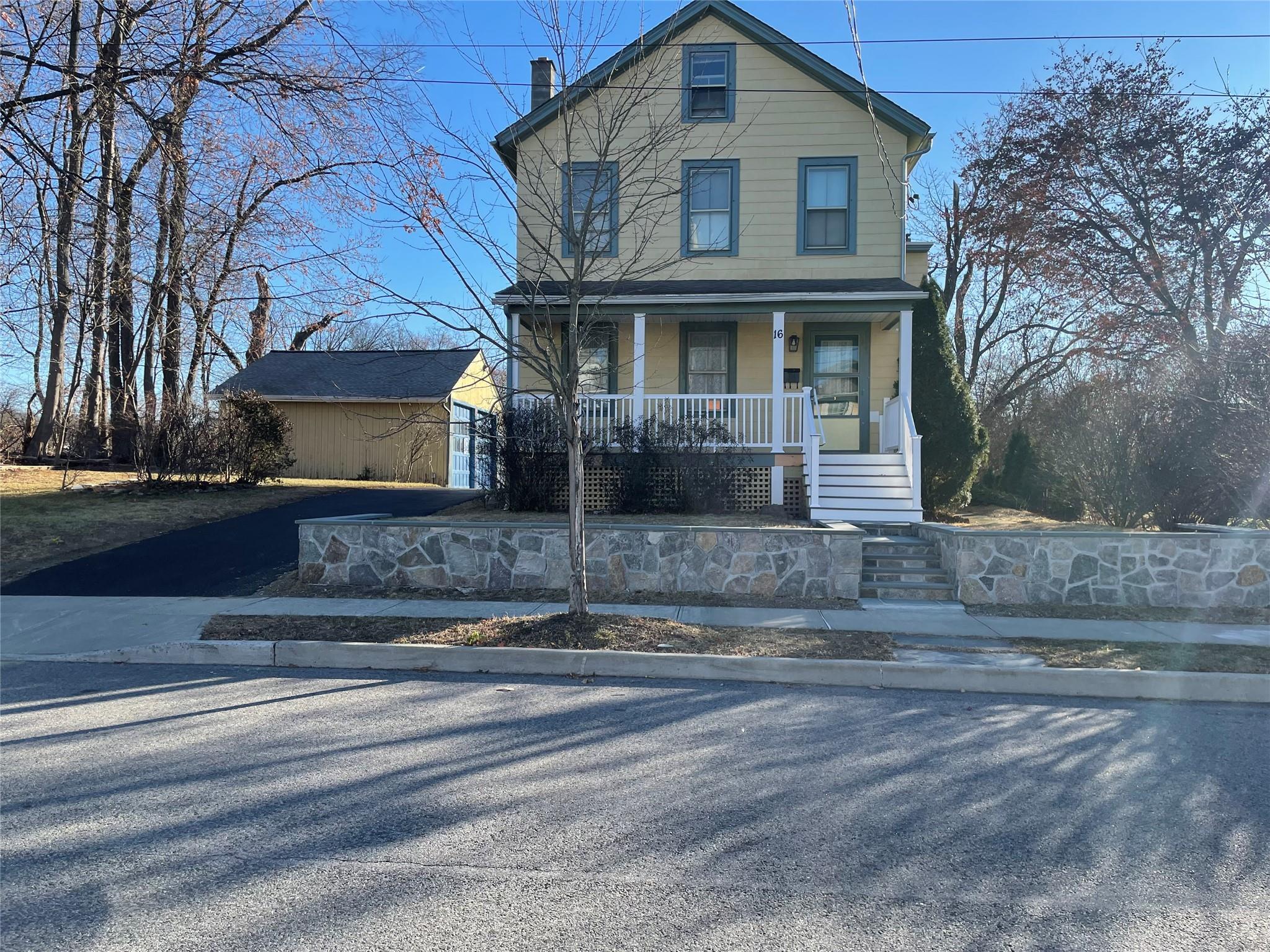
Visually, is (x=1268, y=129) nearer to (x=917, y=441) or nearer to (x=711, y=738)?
(x=917, y=441)

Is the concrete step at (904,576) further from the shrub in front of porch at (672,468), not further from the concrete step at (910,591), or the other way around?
the shrub in front of porch at (672,468)

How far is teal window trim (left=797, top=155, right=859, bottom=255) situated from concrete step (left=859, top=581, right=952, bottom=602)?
24.2 feet

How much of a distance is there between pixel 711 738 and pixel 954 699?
2.19 meters

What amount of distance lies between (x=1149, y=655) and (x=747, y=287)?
357 inches

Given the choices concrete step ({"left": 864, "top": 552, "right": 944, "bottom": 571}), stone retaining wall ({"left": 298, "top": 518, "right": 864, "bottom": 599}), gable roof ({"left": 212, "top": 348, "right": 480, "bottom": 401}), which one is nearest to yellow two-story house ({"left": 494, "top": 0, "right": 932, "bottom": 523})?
concrete step ({"left": 864, "top": 552, "right": 944, "bottom": 571})

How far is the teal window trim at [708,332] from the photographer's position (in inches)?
614

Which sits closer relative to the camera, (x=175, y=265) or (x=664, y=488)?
(x=664, y=488)

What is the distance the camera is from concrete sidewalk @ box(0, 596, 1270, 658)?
26.3 feet

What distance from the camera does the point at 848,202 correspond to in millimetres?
15203

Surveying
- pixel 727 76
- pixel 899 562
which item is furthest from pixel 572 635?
pixel 727 76

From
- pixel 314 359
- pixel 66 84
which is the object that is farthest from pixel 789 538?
pixel 314 359

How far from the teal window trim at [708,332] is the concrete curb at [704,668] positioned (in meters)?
9.16

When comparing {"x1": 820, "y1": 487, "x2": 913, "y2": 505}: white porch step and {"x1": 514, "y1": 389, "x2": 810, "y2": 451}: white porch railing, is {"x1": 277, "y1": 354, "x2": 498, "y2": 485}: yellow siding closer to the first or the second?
{"x1": 514, "y1": 389, "x2": 810, "y2": 451}: white porch railing

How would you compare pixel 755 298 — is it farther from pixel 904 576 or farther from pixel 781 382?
pixel 904 576
